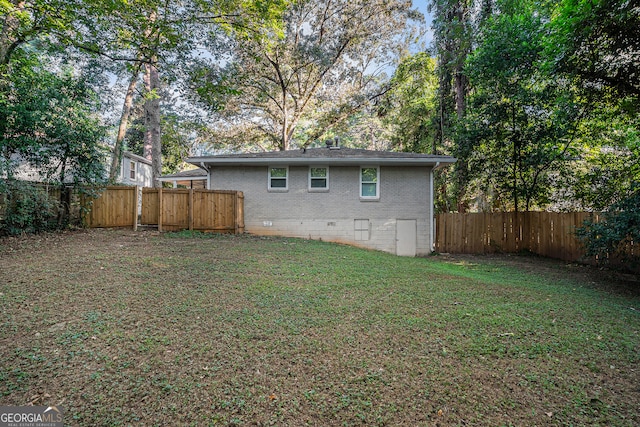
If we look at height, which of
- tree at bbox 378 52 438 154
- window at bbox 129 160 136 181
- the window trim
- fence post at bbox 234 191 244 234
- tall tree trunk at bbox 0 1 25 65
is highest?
tree at bbox 378 52 438 154

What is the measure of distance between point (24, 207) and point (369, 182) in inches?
397

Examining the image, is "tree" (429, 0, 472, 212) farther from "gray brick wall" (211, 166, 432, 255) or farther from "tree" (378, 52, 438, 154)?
"gray brick wall" (211, 166, 432, 255)

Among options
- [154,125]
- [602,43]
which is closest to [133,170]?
[154,125]

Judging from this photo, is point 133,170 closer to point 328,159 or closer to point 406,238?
point 328,159

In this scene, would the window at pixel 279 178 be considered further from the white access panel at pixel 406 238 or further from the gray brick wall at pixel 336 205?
the white access panel at pixel 406 238

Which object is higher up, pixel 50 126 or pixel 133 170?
pixel 133 170

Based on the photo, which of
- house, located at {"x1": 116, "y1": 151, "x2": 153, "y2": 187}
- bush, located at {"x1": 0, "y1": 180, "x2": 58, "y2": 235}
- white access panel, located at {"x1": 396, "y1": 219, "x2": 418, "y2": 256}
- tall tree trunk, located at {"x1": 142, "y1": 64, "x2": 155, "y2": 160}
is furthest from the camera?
house, located at {"x1": 116, "y1": 151, "x2": 153, "y2": 187}

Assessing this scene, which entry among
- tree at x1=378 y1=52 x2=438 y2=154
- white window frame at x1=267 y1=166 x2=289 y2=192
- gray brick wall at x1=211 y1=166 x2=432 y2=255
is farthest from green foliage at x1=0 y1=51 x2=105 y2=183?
tree at x1=378 y1=52 x2=438 y2=154

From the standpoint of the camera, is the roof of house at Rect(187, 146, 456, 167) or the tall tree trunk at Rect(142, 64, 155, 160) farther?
the tall tree trunk at Rect(142, 64, 155, 160)

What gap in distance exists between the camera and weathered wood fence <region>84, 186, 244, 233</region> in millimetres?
9102

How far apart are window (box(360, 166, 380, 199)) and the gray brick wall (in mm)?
182

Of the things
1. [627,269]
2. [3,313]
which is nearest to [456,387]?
[3,313]

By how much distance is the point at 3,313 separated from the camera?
3314 mm

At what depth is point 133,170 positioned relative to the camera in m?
21.4
